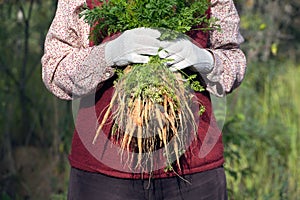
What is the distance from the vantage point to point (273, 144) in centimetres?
539

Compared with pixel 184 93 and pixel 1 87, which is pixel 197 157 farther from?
pixel 1 87

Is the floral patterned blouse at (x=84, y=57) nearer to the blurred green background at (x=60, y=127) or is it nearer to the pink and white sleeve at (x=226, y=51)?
the pink and white sleeve at (x=226, y=51)

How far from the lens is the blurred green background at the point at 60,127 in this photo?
4797mm

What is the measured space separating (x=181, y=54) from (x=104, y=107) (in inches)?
12.1

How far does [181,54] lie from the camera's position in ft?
7.37

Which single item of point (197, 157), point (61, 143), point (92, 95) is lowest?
point (61, 143)

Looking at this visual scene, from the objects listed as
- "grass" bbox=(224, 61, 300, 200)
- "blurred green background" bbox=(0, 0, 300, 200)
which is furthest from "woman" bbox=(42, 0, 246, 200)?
"blurred green background" bbox=(0, 0, 300, 200)

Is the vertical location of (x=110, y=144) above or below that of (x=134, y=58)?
below

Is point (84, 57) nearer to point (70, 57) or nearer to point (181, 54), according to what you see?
point (70, 57)

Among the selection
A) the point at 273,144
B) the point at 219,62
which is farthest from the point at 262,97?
the point at 219,62

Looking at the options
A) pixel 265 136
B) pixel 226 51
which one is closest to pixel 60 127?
pixel 265 136

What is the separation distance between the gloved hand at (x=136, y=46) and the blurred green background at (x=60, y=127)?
212 cm

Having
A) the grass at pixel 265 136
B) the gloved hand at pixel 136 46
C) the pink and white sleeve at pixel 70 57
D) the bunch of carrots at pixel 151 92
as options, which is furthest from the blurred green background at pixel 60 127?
the gloved hand at pixel 136 46

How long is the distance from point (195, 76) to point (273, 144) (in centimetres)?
321
